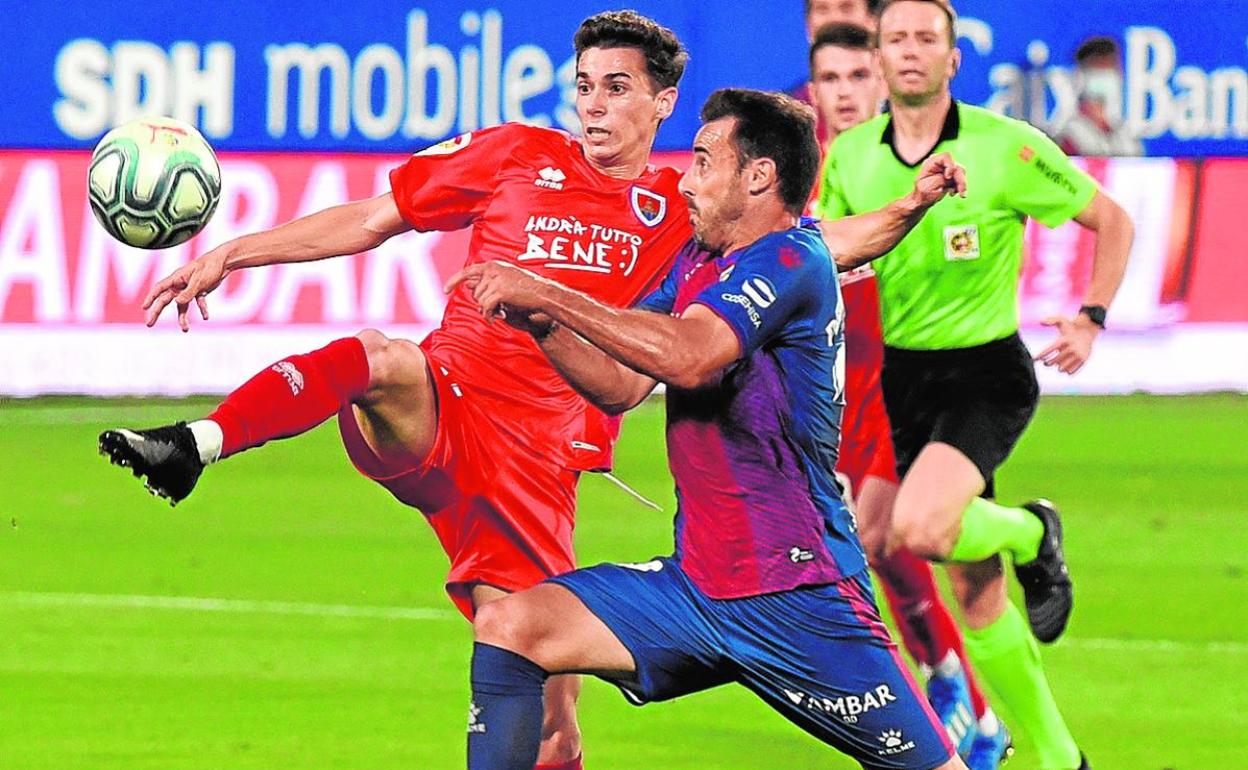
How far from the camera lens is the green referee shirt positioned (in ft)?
26.0

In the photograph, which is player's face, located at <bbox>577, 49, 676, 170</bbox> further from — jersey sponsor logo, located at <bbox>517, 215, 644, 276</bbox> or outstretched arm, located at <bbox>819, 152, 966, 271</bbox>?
outstretched arm, located at <bbox>819, 152, 966, 271</bbox>

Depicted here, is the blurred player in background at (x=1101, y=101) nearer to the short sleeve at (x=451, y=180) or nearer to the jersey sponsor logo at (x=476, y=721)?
the short sleeve at (x=451, y=180)

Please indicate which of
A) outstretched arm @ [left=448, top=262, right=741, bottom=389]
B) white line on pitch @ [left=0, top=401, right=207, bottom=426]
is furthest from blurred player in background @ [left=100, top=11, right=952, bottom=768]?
white line on pitch @ [left=0, top=401, right=207, bottom=426]

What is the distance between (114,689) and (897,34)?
3401 millimetres

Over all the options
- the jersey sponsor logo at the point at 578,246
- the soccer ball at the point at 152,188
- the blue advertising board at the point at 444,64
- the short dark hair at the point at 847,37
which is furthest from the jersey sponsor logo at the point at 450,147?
the blue advertising board at the point at 444,64

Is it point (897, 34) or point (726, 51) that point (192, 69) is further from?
point (897, 34)

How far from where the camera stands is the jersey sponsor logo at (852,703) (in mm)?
5324

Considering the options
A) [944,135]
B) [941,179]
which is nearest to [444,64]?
[944,135]

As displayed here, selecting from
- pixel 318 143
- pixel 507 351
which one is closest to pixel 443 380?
pixel 507 351

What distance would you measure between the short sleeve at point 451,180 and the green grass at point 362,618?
64.4 inches

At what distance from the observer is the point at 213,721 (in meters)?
7.79

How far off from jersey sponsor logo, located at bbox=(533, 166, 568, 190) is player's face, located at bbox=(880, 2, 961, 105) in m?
1.47

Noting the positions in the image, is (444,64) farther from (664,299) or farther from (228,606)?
(664,299)

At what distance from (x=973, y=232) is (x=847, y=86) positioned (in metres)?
1.45
